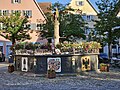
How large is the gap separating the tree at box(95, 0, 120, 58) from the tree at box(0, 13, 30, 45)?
41.5 feet

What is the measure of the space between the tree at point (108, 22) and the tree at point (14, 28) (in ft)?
41.5

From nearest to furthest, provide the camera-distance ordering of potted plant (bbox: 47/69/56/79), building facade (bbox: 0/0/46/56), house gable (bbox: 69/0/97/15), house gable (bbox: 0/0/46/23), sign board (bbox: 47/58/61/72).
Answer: potted plant (bbox: 47/69/56/79)
sign board (bbox: 47/58/61/72)
building facade (bbox: 0/0/46/56)
house gable (bbox: 0/0/46/23)
house gable (bbox: 69/0/97/15)

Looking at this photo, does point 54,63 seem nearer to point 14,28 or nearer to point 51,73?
point 51,73

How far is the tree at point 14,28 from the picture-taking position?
48406 mm

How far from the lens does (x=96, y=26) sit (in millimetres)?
41219

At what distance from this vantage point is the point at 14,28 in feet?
160

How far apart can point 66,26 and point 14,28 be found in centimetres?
744

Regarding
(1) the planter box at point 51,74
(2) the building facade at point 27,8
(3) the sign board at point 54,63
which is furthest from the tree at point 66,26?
(1) the planter box at point 51,74

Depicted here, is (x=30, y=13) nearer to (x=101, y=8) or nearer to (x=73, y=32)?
(x=73, y=32)

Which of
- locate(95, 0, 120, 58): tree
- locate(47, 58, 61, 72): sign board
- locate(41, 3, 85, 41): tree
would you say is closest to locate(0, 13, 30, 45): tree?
locate(41, 3, 85, 41): tree

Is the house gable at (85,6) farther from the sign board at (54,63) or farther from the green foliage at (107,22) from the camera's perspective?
the sign board at (54,63)

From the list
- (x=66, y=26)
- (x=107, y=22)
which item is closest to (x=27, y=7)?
(x=66, y=26)

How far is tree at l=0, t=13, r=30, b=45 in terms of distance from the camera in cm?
4841

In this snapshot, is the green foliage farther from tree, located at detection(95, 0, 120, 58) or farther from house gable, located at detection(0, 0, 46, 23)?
house gable, located at detection(0, 0, 46, 23)
